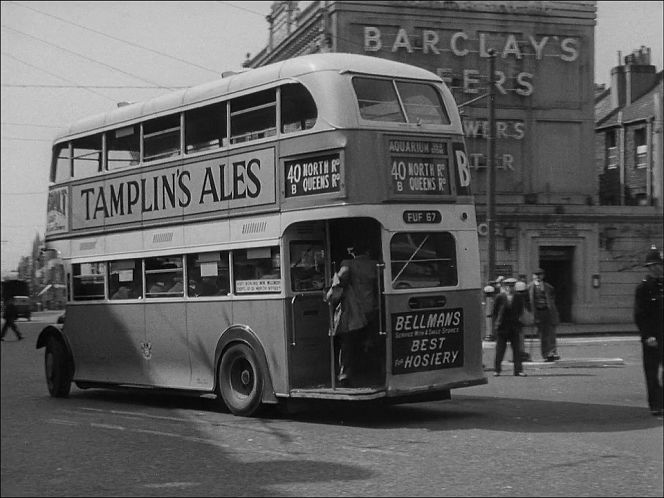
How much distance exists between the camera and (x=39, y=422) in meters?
11.9

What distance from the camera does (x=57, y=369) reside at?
15891 mm

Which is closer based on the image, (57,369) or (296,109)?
(296,109)

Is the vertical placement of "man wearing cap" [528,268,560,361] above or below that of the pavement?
above

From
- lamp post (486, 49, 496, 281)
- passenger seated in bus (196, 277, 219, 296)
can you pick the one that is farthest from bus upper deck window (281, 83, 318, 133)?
lamp post (486, 49, 496, 281)

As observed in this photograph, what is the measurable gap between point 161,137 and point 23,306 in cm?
962

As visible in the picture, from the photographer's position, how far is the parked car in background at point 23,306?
4.73 meters

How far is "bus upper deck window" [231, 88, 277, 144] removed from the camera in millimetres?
12430

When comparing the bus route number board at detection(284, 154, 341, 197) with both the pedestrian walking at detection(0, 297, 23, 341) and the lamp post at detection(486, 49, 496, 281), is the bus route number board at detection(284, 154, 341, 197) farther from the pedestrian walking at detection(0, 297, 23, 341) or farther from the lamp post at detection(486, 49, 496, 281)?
the lamp post at detection(486, 49, 496, 281)

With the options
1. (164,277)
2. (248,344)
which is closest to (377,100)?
(248,344)

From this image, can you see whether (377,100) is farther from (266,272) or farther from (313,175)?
(266,272)

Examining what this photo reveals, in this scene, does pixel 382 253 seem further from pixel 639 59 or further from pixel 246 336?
pixel 639 59

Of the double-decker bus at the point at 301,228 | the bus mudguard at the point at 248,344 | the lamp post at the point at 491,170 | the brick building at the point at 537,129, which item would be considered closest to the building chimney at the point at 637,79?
the brick building at the point at 537,129

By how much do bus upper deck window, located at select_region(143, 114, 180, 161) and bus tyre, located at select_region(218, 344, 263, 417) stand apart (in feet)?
9.62

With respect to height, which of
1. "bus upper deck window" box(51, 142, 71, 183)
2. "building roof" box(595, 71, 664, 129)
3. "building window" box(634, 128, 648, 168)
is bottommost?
"bus upper deck window" box(51, 142, 71, 183)
